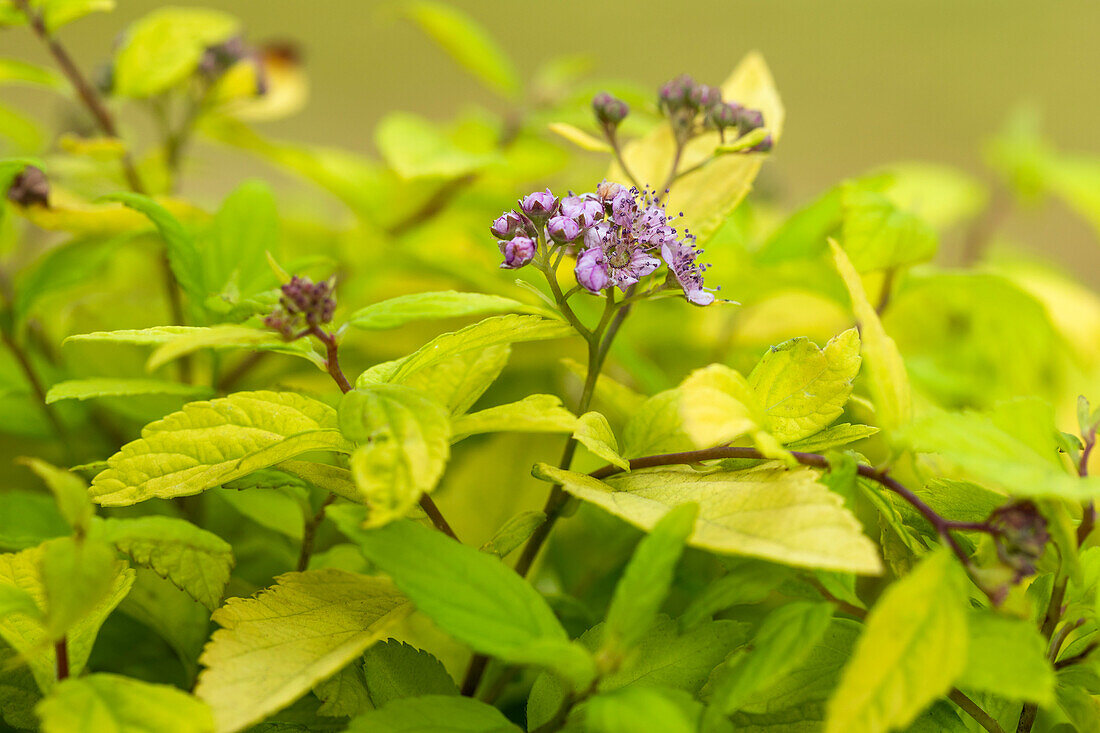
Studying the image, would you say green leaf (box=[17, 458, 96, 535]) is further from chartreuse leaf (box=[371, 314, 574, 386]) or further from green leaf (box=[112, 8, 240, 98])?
green leaf (box=[112, 8, 240, 98])

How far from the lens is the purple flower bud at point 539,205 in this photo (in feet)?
1.10

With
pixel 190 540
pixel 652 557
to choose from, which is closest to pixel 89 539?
pixel 190 540

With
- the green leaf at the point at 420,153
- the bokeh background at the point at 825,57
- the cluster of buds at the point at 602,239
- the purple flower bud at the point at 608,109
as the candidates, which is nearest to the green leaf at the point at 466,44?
the green leaf at the point at 420,153

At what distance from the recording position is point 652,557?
25 centimetres

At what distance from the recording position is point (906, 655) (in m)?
0.23

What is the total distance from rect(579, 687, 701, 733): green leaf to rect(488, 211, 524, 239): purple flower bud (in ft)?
0.58

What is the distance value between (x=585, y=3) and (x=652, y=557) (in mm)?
2048

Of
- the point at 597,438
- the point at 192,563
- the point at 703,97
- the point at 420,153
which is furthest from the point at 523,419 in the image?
the point at 420,153

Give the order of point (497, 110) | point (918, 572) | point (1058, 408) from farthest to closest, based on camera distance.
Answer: point (497, 110)
point (1058, 408)
point (918, 572)

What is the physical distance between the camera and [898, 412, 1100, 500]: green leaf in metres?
0.24

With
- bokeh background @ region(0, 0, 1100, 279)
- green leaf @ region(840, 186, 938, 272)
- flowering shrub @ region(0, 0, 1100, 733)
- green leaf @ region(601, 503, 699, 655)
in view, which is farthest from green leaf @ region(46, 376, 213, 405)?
bokeh background @ region(0, 0, 1100, 279)

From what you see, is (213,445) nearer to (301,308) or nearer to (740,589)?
(301,308)

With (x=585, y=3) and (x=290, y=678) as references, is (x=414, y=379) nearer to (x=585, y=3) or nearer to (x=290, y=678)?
(x=290, y=678)

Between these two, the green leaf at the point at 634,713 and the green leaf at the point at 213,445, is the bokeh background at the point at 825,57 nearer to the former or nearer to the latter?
the green leaf at the point at 213,445
